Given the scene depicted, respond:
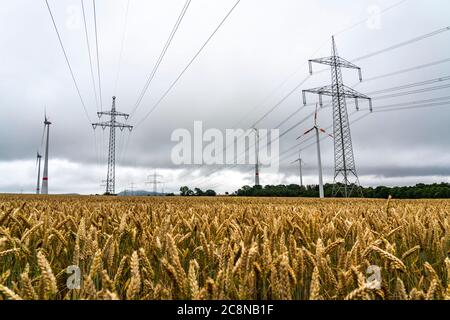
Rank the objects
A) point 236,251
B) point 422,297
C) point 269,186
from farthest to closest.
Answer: point 269,186 → point 236,251 → point 422,297

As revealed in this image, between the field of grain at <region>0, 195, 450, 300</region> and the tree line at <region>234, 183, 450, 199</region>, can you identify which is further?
the tree line at <region>234, 183, 450, 199</region>

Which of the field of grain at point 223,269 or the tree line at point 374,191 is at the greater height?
the tree line at point 374,191

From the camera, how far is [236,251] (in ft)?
5.04

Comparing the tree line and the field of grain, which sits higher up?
the tree line

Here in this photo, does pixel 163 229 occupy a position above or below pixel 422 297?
above

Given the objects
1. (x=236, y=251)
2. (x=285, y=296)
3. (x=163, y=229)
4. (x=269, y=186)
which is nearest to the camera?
(x=285, y=296)

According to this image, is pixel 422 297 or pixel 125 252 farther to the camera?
pixel 125 252

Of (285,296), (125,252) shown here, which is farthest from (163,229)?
(285,296)

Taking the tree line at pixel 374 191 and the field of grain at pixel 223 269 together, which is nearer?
the field of grain at pixel 223 269

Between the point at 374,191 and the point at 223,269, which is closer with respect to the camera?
the point at 223,269
